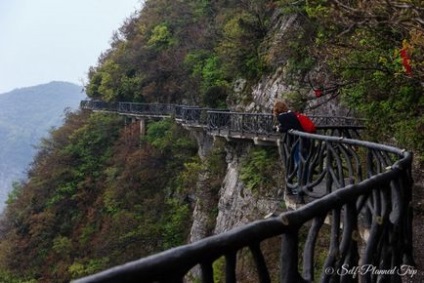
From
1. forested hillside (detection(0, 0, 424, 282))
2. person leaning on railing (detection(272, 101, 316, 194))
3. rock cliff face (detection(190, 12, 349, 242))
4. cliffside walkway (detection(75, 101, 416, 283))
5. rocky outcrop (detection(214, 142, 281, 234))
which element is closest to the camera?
cliffside walkway (detection(75, 101, 416, 283))

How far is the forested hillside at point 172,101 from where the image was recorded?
8836 mm

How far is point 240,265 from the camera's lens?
14.3 meters

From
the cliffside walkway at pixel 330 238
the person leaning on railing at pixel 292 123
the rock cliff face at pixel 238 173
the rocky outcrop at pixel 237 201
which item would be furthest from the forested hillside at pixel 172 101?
the cliffside walkway at pixel 330 238

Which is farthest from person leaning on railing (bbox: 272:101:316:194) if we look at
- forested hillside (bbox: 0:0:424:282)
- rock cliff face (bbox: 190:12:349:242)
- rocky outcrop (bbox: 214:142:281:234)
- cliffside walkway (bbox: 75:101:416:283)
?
rocky outcrop (bbox: 214:142:281:234)

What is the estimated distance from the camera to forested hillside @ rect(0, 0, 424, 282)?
8836 millimetres

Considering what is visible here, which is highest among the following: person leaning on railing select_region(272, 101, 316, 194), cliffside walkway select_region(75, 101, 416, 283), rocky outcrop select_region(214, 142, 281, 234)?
person leaning on railing select_region(272, 101, 316, 194)

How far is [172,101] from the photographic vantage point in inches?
1367

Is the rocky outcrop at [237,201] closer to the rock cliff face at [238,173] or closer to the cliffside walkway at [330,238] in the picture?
the rock cliff face at [238,173]

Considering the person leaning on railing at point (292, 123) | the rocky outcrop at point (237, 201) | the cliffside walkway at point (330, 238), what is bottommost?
the rocky outcrop at point (237, 201)

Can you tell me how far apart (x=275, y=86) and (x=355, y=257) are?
1637 centimetres

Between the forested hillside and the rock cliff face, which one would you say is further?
the rock cliff face

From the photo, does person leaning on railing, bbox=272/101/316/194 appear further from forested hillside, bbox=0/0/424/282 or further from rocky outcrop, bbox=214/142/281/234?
rocky outcrop, bbox=214/142/281/234

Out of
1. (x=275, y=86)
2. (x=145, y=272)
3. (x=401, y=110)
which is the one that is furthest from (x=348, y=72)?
(x=275, y=86)

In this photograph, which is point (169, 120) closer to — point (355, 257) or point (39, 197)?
point (39, 197)
